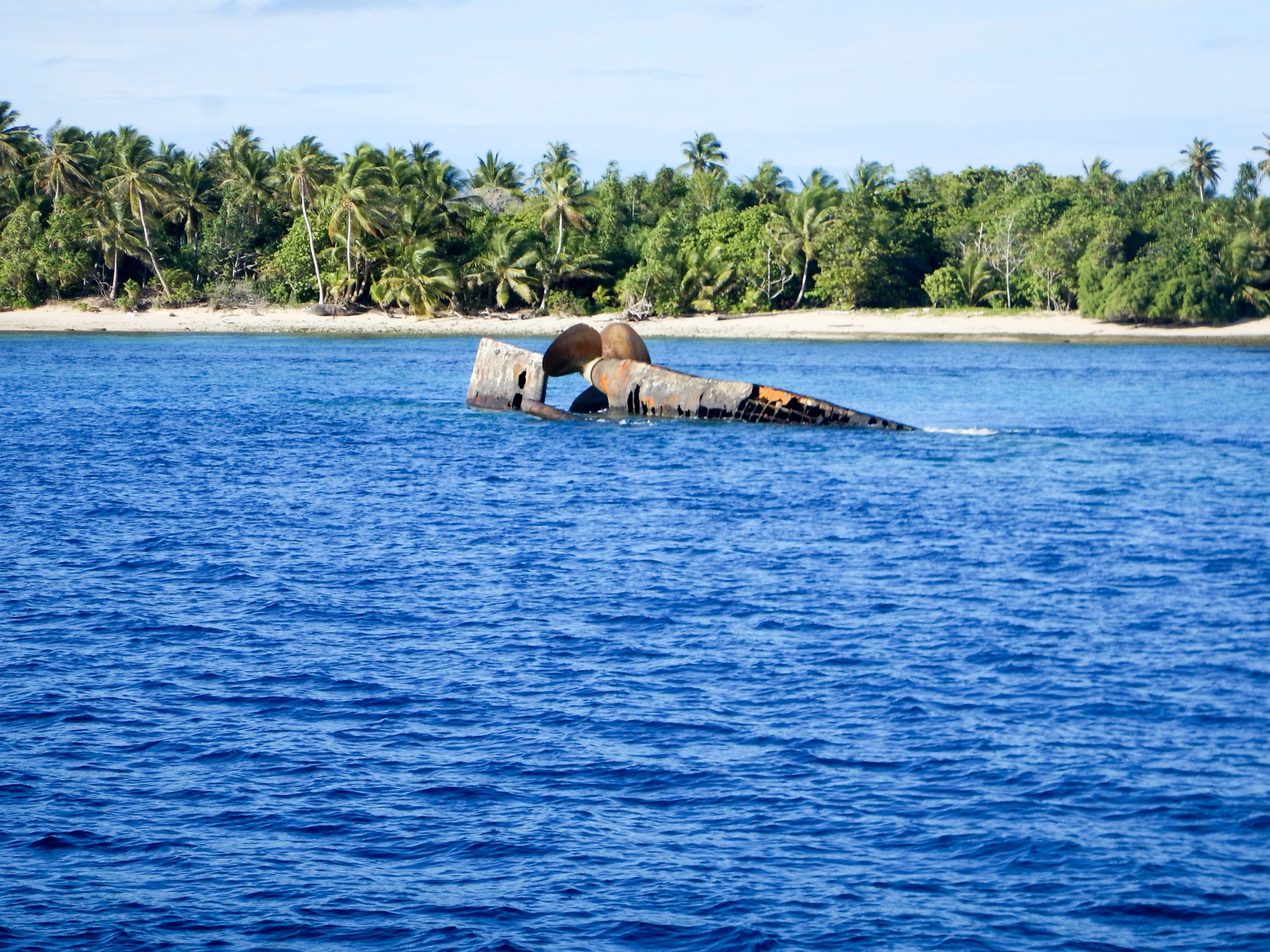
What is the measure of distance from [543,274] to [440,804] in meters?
79.5

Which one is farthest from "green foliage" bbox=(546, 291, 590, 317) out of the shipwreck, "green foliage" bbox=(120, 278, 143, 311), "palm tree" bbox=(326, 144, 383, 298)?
the shipwreck

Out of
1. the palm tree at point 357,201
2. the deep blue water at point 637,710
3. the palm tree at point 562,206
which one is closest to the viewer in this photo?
the deep blue water at point 637,710

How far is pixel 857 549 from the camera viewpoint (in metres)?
20.5

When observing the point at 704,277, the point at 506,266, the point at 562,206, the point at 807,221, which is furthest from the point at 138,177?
the point at 807,221

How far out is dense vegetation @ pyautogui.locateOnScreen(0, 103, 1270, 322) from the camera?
78.9 m

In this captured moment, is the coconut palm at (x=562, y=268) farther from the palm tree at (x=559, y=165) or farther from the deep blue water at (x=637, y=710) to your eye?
the deep blue water at (x=637, y=710)

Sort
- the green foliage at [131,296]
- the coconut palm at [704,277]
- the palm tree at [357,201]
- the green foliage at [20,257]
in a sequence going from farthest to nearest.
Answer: the green foliage at [131,296], the green foliage at [20,257], the coconut palm at [704,277], the palm tree at [357,201]

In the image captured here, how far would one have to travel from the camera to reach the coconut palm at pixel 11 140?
303ft

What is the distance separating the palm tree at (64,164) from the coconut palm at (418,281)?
2193 centimetres

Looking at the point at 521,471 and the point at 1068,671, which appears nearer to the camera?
the point at 1068,671

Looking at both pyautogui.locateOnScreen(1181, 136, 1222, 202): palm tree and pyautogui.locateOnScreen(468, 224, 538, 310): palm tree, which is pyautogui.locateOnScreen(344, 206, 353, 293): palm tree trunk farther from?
pyautogui.locateOnScreen(1181, 136, 1222, 202): palm tree

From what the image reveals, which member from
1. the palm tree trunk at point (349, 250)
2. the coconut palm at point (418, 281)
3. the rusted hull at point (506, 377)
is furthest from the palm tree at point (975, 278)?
the rusted hull at point (506, 377)

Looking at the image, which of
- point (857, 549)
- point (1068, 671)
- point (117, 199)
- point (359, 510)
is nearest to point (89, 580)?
point (359, 510)

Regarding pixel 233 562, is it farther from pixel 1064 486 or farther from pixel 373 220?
pixel 373 220
